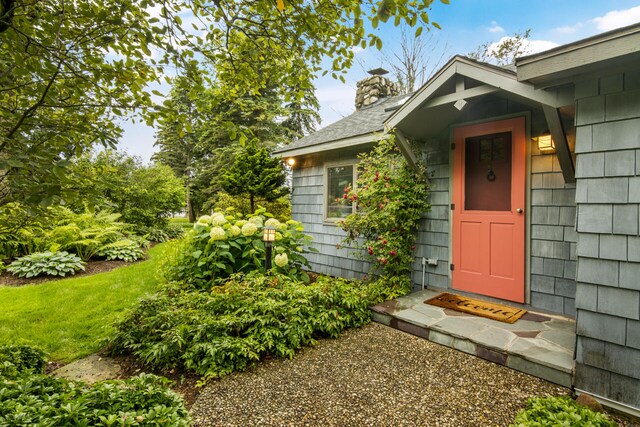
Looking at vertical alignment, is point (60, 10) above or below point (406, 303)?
above

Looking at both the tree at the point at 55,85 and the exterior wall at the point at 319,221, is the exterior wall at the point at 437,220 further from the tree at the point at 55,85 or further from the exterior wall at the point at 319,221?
the tree at the point at 55,85

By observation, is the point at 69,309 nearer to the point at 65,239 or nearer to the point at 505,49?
the point at 65,239

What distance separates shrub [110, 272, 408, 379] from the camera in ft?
8.63

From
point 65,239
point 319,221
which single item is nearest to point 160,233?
point 65,239

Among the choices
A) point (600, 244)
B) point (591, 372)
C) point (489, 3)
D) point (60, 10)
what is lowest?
point (591, 372)

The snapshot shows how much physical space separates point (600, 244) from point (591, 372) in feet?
2.98

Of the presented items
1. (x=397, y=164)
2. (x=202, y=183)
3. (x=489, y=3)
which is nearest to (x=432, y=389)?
(x=397, y=164)

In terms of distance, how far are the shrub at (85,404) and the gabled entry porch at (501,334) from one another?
2327 mm

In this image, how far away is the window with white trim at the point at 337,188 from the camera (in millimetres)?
5671

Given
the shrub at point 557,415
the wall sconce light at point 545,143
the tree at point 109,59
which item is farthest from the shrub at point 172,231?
the shrub at point 557,415

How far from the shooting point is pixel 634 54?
1.98 metres

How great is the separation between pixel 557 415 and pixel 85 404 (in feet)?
8.66

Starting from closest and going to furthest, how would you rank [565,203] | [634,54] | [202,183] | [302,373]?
[634,54] → [302,373] → [565,203] → [202,183]

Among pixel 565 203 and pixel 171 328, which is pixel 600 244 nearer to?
pixel 565 203
